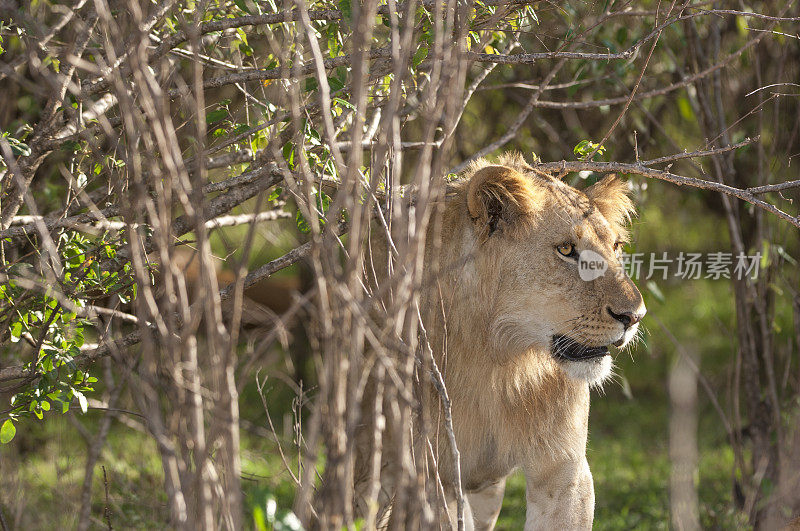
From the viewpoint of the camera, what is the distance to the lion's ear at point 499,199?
9.49ft

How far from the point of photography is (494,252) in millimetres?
2982

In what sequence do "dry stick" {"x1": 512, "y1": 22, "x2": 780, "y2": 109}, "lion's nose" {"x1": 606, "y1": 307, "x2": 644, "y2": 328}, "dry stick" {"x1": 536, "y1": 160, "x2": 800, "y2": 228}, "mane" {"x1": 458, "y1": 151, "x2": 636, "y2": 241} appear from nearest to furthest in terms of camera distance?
1. "dry stick" {"x1": 536, "y1": 160, "x2": 800, "y2": 228}
2. "lion's nose" {"x1": 606, "y1": 307, "x2": 644, "y2": 328}
3. "dry stick" {"x1": 512, "y1": 22, "x2": 780, "y2": 109}
4. "mane" {"x1": 458, "y1": 151, "x2": 636, "y2": 241}

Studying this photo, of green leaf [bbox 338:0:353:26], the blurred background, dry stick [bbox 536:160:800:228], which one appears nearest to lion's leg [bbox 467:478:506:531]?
the blurred background

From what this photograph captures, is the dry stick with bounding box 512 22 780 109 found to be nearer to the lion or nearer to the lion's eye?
the lion

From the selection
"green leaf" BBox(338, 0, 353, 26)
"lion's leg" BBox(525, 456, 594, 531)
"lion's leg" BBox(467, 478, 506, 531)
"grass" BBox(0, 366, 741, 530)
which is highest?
"green leaf" BBox(338, 0, 353, 26)

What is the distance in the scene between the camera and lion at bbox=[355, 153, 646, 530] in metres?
2.90

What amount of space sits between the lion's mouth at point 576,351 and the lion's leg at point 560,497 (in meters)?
0.39

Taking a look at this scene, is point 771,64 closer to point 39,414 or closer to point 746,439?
point 746,439

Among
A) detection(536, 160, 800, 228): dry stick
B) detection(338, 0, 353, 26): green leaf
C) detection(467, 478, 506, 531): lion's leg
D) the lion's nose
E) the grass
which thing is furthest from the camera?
the grass

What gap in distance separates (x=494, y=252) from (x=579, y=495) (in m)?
0.84

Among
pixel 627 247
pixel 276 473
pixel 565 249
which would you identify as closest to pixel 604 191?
pixel 565 249

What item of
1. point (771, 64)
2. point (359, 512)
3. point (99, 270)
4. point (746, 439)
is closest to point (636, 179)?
point (771, 64)

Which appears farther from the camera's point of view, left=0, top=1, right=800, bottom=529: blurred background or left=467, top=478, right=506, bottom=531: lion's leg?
left=467, top=478, right=506, bottom=531: lion's leg

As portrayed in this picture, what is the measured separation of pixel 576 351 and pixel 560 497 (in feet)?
1.63
